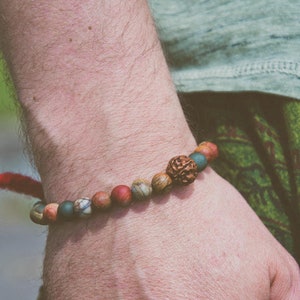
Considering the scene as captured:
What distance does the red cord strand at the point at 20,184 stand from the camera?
3.81 feet

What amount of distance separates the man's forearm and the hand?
7 cm

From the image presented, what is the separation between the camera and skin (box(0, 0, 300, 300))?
915 mm

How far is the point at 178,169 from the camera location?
0.94 m

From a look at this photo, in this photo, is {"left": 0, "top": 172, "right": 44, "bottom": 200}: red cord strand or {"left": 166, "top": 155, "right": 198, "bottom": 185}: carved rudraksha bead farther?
{"left": 0, "top": 172, "right": 44, "bottom": 200}: red cord strand

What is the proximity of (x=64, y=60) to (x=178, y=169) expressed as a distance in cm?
27

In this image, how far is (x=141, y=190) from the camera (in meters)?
0.93

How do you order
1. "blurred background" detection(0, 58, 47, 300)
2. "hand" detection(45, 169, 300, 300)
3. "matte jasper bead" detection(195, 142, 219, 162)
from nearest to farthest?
"hand" detection(45, 169, 300, 300), "matte jasper bead" detection(195, 142, 219, 162), "blurred background" detection(0, 58, 47, 300)

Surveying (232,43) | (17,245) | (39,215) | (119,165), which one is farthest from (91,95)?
(17,245)

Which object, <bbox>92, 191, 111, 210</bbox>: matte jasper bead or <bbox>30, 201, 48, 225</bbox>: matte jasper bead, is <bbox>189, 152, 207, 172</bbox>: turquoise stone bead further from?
<bbox>30, 201, 48, 225</bbox>: matte jasper bead

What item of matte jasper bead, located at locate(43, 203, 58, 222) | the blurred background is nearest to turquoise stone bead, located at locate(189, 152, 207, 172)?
matte jasper bead, located at locate(43, 203, 58, 222)

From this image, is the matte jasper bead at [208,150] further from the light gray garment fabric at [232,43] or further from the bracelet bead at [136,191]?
the light gray garment fabric at [232,43]

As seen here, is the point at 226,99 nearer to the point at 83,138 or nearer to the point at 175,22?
the point at 175,22

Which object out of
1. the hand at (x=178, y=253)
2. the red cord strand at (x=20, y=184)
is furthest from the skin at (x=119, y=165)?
the red cord strand at (x=20, y=184)

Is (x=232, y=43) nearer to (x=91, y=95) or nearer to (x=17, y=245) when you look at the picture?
(x=91, y=95)
